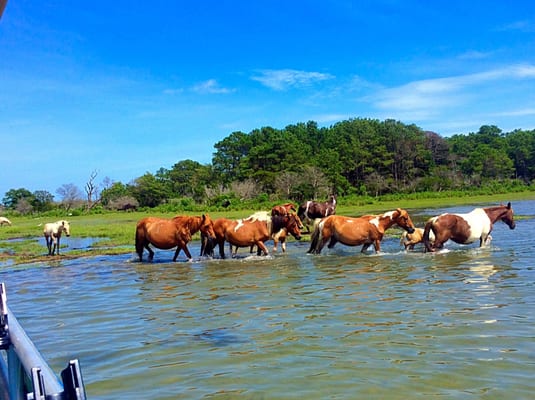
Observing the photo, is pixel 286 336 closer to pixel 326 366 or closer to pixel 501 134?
pixel 326 366

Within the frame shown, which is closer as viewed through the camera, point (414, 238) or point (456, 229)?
point (456, 229)

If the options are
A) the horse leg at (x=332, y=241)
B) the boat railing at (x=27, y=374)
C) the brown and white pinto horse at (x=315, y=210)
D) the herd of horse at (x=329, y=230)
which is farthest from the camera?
the brown and white pinto horse at (x=315, y=210)

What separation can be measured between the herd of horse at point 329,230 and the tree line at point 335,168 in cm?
4082

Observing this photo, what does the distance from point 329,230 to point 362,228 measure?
1006mm

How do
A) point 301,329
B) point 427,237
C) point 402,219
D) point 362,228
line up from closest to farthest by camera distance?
point 301,329 → point 427,237 → point 362,228 → point 402,219

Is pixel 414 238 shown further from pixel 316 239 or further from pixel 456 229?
pixel 316 239

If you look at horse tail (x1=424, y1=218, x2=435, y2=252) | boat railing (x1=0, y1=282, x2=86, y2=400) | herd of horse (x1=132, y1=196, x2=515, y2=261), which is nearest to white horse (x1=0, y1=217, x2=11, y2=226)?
herd of horse (x1=132, y1=196, x2=515, y2=261)

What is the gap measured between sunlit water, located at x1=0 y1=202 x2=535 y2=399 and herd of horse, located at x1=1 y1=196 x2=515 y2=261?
1.13 m

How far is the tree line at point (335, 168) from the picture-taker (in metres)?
66.2

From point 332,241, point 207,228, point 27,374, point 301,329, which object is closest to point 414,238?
point 332,241

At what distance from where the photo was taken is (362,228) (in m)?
15.3

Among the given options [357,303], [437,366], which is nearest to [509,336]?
[437,366]

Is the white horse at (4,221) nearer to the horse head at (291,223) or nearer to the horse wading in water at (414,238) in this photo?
the horse head at (291,223)

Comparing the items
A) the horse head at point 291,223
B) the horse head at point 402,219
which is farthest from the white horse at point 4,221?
the horse head at point 402,219
